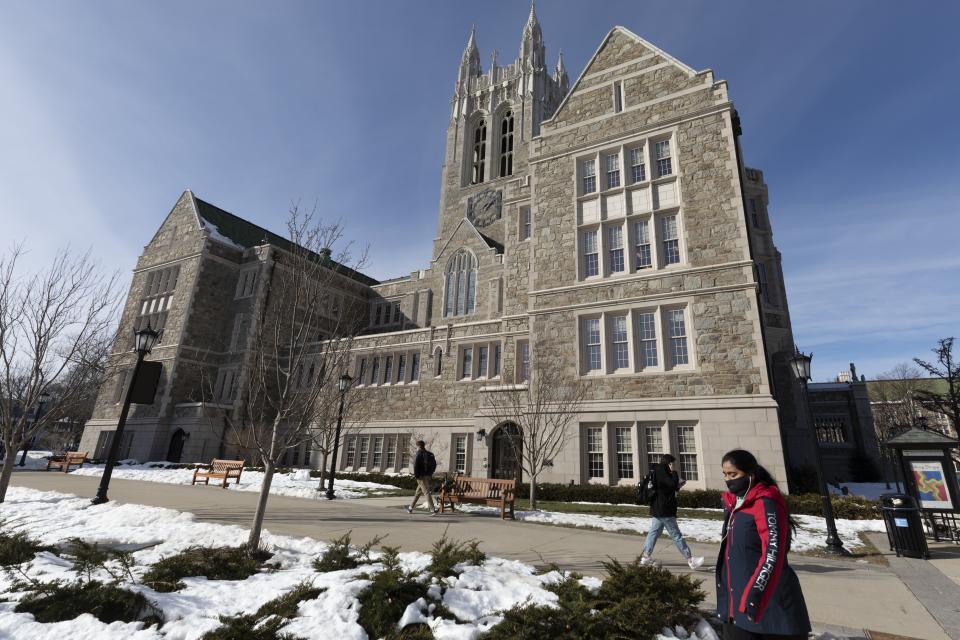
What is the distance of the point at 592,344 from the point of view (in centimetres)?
1936

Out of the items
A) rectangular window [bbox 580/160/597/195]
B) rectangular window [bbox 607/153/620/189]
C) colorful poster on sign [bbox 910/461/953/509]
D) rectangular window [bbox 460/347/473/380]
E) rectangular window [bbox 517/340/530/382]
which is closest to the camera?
colorful poster on sign [bbox 910/461/953/509]

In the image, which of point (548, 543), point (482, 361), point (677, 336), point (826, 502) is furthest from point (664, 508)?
point (482, 361)

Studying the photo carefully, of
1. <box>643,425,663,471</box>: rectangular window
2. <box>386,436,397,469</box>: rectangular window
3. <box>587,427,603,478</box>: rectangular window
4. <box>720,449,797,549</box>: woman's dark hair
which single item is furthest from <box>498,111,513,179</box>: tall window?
<box>720,449,797,549</box>: woman's dark hair

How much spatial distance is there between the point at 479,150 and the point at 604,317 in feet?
137

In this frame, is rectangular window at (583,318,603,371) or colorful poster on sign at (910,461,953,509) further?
rectangular window at (583,318,603,371)

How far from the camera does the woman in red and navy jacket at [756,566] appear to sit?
3055mm

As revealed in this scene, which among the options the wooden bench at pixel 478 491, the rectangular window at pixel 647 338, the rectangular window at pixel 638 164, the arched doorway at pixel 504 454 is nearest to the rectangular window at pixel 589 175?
the rectangular window at pixel 638 164

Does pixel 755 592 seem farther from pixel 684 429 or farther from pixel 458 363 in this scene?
pixel 458 363

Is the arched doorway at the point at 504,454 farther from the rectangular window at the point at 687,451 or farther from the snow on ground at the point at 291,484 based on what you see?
the rectangular window at the point at 687,451

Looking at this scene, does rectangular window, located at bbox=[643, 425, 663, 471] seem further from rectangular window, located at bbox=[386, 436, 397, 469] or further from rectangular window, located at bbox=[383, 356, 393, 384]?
rectangular window, located at bbox=[383, 356, 393, 384]

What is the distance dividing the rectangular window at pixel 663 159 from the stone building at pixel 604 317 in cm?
9

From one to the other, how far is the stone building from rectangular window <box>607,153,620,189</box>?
0.10 metres

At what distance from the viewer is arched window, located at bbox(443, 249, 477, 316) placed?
112 ft

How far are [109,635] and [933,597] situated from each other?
928 cm
